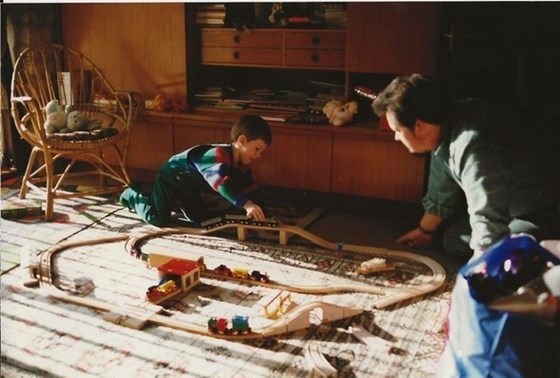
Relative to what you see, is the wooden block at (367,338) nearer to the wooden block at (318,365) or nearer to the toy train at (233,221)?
the wooden block at (318,365)

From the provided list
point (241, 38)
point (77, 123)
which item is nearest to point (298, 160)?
point (241, 38)

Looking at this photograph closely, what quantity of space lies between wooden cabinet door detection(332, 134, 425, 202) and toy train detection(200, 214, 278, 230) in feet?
2.11

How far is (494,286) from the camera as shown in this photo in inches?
61.6

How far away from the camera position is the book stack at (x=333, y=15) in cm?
348

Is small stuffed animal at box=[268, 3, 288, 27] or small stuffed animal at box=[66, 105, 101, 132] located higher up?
small stuffed animal at box=[268, 3, 288, 27]

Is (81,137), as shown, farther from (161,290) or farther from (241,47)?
(161,290)

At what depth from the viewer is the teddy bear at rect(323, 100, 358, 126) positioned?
11.0ft

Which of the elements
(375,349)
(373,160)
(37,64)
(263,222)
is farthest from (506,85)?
(37,64)

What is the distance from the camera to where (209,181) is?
2.97m

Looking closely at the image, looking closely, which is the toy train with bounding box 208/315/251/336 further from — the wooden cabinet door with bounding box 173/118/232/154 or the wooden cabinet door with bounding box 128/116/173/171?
the wooden cabinet door with bounding box 128/116/173/171

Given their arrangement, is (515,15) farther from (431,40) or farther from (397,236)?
(397,236)

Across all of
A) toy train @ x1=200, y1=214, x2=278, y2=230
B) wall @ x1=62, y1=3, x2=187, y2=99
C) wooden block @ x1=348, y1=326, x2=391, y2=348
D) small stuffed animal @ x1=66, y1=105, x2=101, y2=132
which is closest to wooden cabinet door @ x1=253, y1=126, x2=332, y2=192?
toy train @ x1=200, y1=214, x2=278, y2=230

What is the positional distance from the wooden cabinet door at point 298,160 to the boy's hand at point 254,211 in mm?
682

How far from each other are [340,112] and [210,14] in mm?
1039
